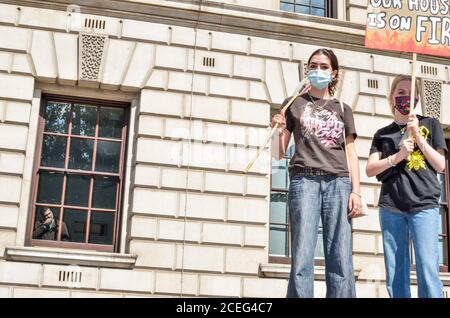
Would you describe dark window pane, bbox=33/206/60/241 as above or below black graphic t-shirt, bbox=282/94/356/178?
below

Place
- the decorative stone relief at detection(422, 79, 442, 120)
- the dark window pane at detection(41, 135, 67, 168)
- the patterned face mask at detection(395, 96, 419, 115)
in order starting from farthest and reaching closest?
the decorative stone relief at detection(422, 79, 442, 120), the dark window pane at detection(41, 135, 67, 168), the patterned face mask at detection(395, 96, 419, 115)

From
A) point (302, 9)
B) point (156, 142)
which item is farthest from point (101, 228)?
point (302, 9)

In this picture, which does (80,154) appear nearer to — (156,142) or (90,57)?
(156,142)

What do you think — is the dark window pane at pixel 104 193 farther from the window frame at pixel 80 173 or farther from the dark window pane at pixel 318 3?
the dark window pane at pixel 318 3

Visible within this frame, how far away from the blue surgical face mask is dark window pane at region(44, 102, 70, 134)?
6.33m

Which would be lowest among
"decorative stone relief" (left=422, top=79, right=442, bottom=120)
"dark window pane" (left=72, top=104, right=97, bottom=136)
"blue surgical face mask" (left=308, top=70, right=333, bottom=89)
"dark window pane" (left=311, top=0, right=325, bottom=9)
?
"blue surgical face mask" (left=308, top=70, right=333, bottom=89)

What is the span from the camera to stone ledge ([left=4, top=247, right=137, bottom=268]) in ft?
32.3

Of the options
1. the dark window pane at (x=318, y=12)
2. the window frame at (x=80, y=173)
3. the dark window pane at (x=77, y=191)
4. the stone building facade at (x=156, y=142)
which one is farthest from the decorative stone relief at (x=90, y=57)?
the dark window pane at (x=318, y=12)

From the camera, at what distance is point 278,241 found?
10.9 meters

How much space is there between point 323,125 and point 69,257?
593cm

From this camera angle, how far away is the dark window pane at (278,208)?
11.0 metres

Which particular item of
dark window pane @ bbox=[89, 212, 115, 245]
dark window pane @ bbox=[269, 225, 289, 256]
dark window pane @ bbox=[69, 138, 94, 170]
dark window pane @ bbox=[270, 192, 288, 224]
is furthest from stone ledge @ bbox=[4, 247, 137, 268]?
dark window pane @ bbox=[270, 192, 288, 224]

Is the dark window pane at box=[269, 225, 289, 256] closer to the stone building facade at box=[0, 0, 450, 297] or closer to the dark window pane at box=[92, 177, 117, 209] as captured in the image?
the stone building facade at box=[0, 0, 450, 297]

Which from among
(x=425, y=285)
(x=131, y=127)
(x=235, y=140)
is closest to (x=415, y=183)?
(x=425, y=285)
